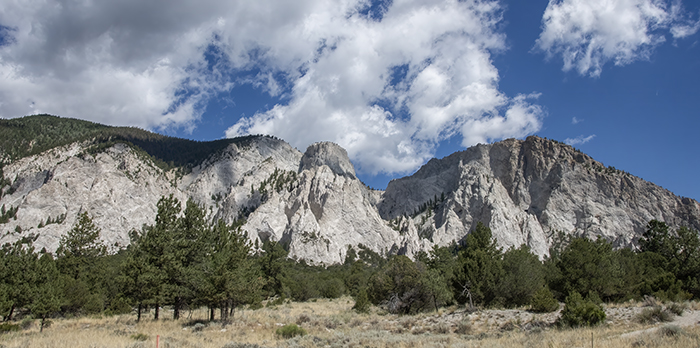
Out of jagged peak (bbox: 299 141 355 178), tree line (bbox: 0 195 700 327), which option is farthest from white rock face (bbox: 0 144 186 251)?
tree line (bbox: 0 195 700 327)

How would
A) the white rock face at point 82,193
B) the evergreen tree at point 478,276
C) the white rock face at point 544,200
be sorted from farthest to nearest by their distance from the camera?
the white rock face at point 544,200, the white rock face at point 82,193, the evergreen tree at point 478,276

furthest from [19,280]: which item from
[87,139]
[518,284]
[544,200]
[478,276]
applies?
[87,139]

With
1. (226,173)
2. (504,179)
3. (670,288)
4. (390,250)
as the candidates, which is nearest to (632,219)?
(504,179)

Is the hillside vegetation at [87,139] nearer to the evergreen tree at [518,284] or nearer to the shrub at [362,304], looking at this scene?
the shrub at [362,304]

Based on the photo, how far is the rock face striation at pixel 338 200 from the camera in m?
104

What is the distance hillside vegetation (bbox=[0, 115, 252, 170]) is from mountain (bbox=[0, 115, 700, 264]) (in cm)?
95

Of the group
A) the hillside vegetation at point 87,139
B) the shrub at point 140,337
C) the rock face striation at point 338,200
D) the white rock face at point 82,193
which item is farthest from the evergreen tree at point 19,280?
the hillside vegetation at point 87,139

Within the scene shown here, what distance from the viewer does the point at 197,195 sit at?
146m

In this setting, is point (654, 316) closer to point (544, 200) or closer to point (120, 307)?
point (120, 307)

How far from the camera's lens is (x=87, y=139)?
146m

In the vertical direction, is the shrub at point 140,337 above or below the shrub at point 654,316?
above

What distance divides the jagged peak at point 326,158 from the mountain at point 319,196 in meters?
3.21

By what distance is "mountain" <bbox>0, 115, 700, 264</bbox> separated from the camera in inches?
4149

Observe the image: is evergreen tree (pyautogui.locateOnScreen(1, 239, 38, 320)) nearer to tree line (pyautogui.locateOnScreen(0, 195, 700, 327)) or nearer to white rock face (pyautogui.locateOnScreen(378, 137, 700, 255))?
tree line (pyautogui.locateOnScreen(0, 195, 700, 327))
